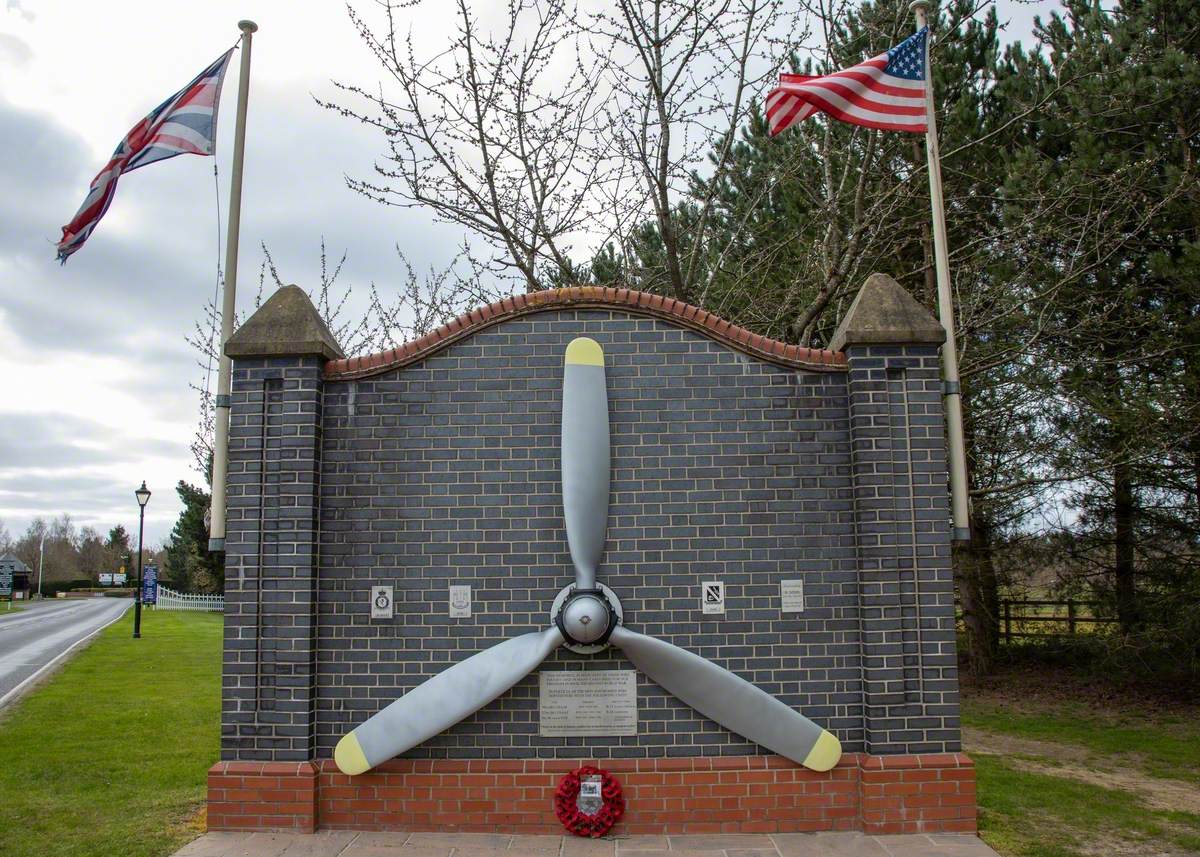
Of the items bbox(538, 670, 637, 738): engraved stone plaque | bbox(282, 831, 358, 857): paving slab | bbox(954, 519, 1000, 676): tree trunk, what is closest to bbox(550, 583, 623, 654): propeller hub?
bbox(538, 670, 637, 738): engraved stone plaque

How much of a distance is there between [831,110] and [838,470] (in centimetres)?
287

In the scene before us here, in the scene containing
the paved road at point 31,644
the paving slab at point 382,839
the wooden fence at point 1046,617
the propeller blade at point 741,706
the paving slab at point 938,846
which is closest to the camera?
the paving slab at point 938,846

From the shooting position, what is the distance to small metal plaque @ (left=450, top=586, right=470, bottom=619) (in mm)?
6680

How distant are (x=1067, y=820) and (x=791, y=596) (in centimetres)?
314

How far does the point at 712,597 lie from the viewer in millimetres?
6652

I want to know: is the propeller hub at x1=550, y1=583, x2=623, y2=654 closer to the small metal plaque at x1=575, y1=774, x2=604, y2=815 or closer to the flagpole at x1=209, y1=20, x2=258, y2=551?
the small metal plaque at x1=575, y1=774, x2=604, y2=815

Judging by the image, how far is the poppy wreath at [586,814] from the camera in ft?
20.5

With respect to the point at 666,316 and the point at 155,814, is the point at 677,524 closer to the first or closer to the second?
the point at 666,316

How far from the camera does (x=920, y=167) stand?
11859 millimetres

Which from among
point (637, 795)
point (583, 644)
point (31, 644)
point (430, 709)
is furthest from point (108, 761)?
point (31, 644)

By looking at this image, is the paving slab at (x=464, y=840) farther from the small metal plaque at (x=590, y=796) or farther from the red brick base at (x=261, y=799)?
the red brick base at (x=261, y=799)

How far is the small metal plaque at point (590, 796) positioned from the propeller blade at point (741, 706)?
879 millimetres

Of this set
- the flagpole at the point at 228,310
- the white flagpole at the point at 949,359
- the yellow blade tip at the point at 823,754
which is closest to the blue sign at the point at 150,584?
the flagpole at the point at 228,310

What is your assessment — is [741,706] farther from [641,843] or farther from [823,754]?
[641,843]
